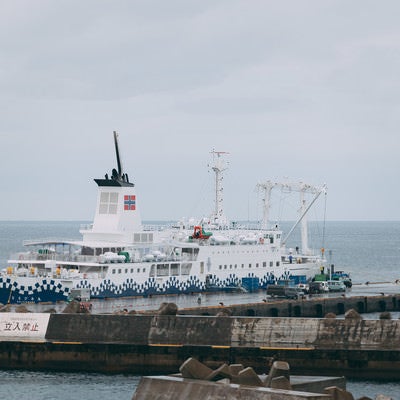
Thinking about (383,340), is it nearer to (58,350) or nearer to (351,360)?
(351,360)

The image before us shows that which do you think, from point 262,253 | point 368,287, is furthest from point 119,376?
point 368,287

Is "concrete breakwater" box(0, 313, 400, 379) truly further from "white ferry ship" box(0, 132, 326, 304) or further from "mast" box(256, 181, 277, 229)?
"mast" box(256, 181, 277, 229)

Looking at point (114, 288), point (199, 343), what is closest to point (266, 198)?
point (114, 288)

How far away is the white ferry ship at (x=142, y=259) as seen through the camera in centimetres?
5950

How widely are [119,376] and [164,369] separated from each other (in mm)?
1737

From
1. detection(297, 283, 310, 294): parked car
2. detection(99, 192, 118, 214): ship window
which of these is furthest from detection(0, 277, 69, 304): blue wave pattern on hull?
detection(297, 283, 310, 294): parked car

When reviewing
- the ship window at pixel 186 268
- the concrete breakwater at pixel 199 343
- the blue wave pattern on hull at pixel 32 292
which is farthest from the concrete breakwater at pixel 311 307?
the concrete breakwater at pixel 199 343

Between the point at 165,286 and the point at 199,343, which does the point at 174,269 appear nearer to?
the point at 165,286

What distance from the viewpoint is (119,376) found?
40406 mm

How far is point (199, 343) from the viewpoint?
137 feet

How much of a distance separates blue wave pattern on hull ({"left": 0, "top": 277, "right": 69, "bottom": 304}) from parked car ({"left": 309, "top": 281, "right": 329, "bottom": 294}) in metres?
17.7

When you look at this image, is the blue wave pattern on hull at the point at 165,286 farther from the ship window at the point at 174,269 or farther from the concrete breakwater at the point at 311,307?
the concrete breakwater at the point at 311,307

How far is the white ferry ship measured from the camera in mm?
59500

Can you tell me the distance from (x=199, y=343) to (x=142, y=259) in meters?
23.2
